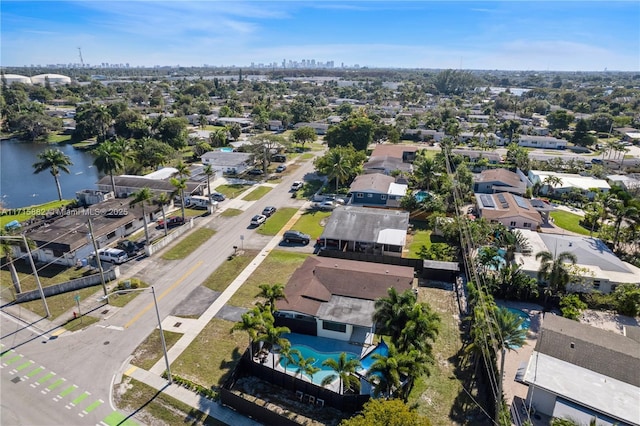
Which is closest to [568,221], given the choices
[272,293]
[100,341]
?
[272,293]

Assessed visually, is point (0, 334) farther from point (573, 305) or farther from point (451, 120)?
point (451, 120)

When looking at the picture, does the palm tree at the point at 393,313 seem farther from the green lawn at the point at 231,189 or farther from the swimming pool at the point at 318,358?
the green lawn at the point at 231,189

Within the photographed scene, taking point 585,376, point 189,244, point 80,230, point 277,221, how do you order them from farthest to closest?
1. point 277,221
2. point 189,244
3. point 80,230
4. point 585,376

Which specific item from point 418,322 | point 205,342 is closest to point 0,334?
point 205,342

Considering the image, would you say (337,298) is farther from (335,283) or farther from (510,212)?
(510,212)

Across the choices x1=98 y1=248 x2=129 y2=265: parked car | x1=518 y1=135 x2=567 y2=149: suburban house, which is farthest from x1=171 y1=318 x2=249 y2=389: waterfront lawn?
x1=518 y1=135 x2=567 y2=149: suburban house
